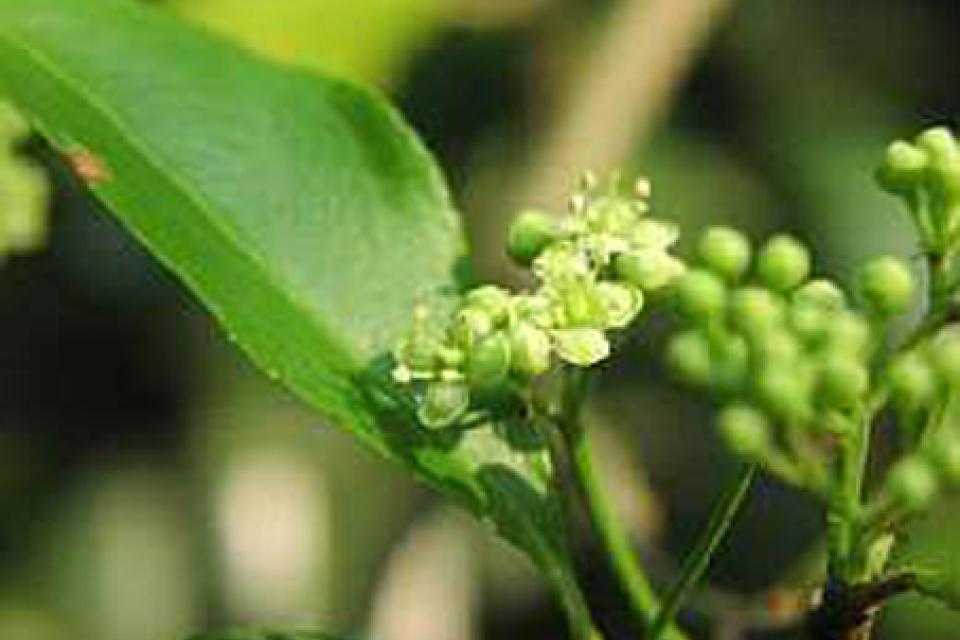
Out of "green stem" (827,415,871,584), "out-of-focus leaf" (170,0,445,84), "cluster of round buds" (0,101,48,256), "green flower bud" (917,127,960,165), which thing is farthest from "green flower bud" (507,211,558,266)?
"out-of-focus leaf" (170,0,445,84)

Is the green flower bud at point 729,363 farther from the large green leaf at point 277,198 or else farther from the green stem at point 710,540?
the large green leaf at point 277,198

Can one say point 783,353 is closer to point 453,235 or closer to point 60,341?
point 453,235

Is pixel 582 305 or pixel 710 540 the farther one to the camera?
pixel 582 305

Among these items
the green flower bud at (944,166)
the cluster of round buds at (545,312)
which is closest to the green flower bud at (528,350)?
the cluster of round buds at (545,312)

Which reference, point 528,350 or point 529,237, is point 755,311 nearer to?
point 528,350

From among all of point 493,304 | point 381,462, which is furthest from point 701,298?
point 381,462

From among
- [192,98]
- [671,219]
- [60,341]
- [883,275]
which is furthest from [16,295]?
[883,275]

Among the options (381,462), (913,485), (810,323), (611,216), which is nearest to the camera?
(913,485)
